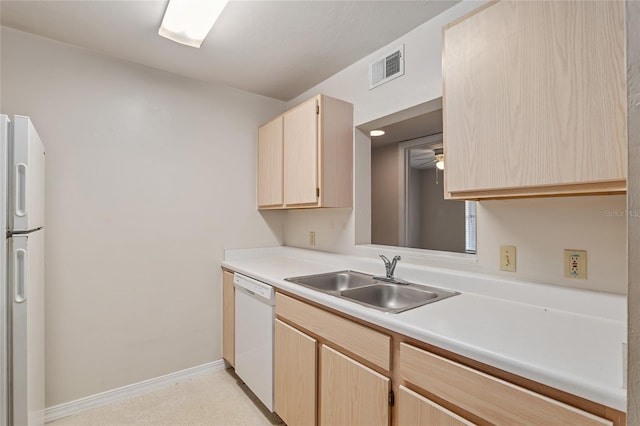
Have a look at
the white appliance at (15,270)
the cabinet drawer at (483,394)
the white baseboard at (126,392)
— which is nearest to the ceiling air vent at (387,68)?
the cabinet drawer at (483,394)

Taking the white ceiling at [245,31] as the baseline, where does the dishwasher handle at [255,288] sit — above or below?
below

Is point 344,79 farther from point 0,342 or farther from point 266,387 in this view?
point 0,342

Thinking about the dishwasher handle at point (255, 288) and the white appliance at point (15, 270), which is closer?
the white appliance at point (15, 270)

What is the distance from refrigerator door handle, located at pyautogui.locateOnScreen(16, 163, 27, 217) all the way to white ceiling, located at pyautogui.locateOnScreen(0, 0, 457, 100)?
0.98m

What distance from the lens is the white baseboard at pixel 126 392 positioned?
75.6 inches

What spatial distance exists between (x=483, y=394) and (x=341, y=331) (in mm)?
604

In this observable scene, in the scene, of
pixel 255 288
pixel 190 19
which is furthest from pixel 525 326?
pixel 190 19

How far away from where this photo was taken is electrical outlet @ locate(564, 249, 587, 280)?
1227mm

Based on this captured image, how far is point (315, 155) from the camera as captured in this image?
2.12 m

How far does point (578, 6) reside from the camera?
98 centimetres

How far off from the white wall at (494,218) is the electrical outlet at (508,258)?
0.02 m

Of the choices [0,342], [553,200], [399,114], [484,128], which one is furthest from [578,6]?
[0,342]

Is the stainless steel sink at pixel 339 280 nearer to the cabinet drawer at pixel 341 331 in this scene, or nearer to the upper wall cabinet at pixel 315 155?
the cabinet drawer at pixel 341 331

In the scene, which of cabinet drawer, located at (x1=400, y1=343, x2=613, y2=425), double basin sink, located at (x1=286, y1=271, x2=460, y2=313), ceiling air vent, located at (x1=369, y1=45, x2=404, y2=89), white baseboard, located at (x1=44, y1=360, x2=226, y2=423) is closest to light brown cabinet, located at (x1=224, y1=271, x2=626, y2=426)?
cabinet drawer, located at (x1=400, y1=343, x2=613, y2=425)
